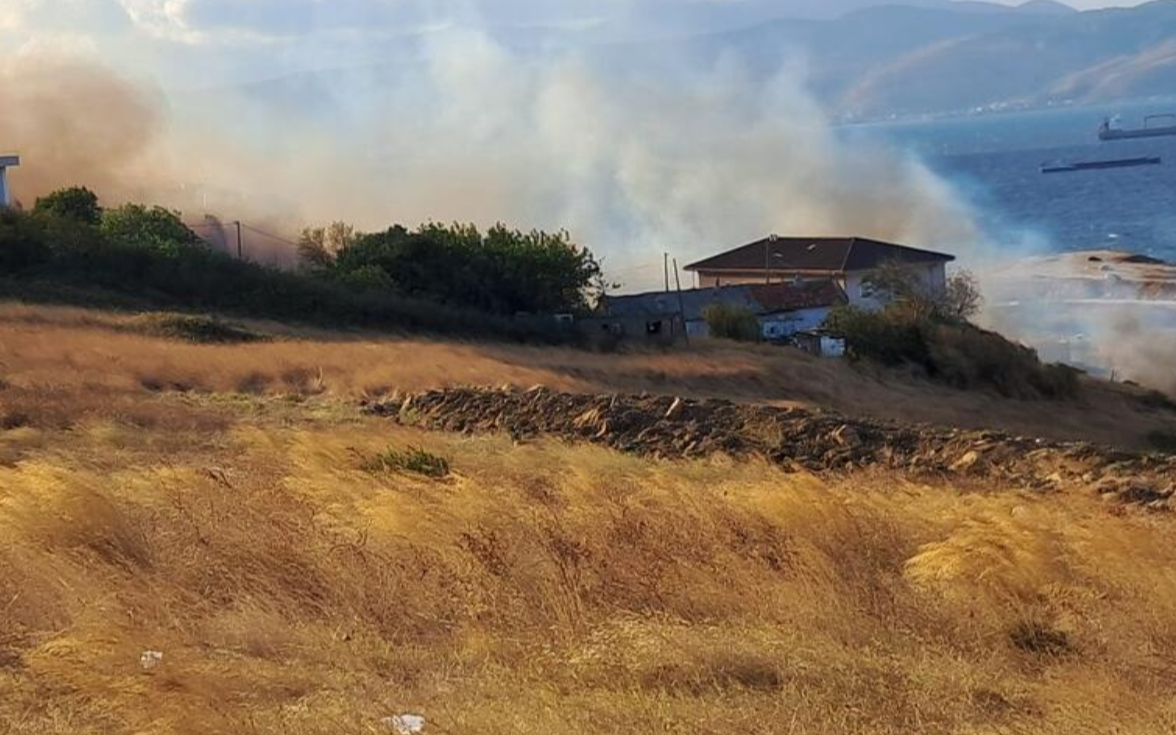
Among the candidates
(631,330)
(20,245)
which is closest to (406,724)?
(20,245)

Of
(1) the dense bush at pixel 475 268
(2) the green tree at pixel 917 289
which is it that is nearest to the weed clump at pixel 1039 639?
(1) the dense bush at pixel 475 268

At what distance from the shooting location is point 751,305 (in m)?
70.6

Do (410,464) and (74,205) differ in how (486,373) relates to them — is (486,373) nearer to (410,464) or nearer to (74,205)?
(410,464)

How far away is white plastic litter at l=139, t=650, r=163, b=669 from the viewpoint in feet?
21.6

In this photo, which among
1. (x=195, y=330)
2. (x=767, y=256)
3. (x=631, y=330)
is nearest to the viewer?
(x=195, y=330)

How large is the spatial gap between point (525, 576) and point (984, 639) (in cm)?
250

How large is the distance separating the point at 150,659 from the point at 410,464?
7.09 meters

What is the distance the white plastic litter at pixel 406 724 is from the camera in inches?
231

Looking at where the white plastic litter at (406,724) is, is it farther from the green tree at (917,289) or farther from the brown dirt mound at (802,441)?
the green tree at (917,289)

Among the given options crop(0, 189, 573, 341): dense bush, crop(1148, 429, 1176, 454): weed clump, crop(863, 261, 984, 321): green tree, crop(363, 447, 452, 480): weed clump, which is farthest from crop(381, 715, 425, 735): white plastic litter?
crop(863, 261, 984, 321): green tree

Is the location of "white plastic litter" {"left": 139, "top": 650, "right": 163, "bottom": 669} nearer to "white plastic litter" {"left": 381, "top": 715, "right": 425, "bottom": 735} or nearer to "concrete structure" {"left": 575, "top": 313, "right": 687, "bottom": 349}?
"white plastic litter" {"left": 381, "top": 715, "right": 425, "bottom": 735}

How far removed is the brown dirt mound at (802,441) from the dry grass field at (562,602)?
8.55 feet

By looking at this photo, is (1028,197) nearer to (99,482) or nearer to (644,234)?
(644,234)

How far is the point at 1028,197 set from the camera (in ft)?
652
